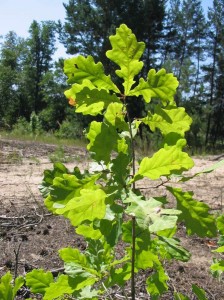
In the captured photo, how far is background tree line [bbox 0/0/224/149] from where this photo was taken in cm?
2164

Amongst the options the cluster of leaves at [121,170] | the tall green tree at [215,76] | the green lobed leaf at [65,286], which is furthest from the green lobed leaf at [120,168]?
the tall green tree at [215,76]

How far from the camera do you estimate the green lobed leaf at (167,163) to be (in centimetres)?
65

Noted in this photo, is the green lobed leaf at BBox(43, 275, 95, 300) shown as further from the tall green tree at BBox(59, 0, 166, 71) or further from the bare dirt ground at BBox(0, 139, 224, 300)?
the tall green tree at BBox(59, 0, 166, 71)

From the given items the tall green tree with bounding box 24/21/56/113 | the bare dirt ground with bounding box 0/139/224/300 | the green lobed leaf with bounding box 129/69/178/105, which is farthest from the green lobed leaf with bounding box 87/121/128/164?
the tall green tree with bounding box 24/21/56/113

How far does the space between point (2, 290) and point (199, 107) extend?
27883 mm

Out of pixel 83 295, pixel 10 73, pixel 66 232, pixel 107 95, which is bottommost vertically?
pixel 66 232

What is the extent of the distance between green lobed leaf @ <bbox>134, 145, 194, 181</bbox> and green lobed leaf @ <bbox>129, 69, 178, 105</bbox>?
0.15 metres

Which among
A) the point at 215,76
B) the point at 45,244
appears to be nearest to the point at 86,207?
the point at 45,244

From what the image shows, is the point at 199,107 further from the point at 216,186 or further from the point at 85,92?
the point at 85,92

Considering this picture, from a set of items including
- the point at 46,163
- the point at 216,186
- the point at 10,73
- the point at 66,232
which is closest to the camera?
the point at 66,232

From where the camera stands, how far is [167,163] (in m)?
0.66

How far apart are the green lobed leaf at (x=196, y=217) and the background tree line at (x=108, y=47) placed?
1024cm

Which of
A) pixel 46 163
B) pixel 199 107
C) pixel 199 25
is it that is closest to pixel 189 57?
pixel 199 25

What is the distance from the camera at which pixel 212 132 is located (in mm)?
31031
